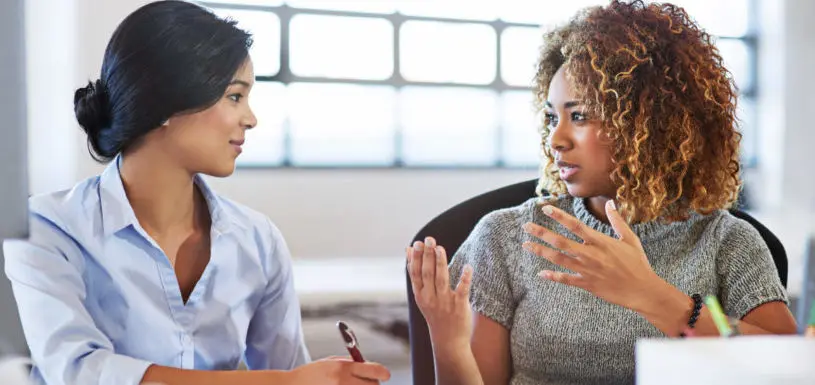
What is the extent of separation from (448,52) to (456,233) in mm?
2652

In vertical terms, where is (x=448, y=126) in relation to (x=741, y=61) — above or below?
below

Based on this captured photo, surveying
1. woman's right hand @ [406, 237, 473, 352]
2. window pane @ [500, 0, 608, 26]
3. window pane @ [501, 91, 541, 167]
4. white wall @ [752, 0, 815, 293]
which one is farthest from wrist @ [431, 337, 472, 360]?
white wall @ [752, 0, 815, 293]

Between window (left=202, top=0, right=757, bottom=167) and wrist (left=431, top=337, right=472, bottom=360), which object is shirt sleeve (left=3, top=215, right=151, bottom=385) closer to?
wrist (left=431, top=337, right=472, bottom=360)

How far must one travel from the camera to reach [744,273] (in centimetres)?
→ 117

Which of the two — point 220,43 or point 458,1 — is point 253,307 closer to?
point 220,43

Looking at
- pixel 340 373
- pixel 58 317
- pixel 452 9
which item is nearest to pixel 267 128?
pixel 452 9

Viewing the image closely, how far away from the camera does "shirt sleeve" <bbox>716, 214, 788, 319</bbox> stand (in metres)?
1.14

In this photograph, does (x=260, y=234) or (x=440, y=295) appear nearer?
(x=440, y=295)

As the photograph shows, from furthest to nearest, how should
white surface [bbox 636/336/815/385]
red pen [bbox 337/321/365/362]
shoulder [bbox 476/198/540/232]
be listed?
shoulder [bbox 476/198/540/232] < red pen [bbox 337/321/365/362] < white surface [bbox 636/336/815/385]

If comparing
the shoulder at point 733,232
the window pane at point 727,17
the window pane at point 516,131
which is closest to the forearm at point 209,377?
the shoulder at point 733,232

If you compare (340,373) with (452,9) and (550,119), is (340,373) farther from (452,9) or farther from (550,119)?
(452,9)

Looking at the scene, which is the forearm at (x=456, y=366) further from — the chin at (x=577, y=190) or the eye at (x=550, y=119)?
the eye at (x=550, y=119)

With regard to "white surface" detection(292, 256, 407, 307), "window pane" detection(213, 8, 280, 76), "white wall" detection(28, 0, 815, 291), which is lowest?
"white surface" detection(292, 256, 407, 307)

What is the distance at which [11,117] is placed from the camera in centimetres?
38
